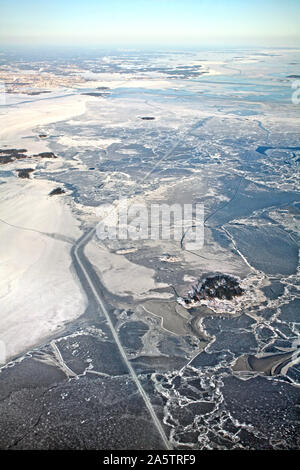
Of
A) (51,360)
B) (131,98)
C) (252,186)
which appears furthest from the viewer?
(131,98)

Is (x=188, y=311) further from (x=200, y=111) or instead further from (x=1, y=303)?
(x=200, y=111)

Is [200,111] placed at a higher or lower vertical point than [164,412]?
higher

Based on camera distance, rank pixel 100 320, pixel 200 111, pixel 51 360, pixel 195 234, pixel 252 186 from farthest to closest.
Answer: pixel 200 111, pixel 252 186, pixel 195 234, pixel 100 320, pixel 51 360

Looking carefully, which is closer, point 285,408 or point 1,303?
point 285,408

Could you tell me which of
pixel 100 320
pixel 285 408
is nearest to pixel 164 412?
pixel 285 408

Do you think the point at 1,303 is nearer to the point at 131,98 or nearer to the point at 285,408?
the point at 285,408

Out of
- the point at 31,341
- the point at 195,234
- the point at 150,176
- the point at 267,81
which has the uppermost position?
the point at 267,81

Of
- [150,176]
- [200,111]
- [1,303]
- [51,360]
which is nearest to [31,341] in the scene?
[51,360]
